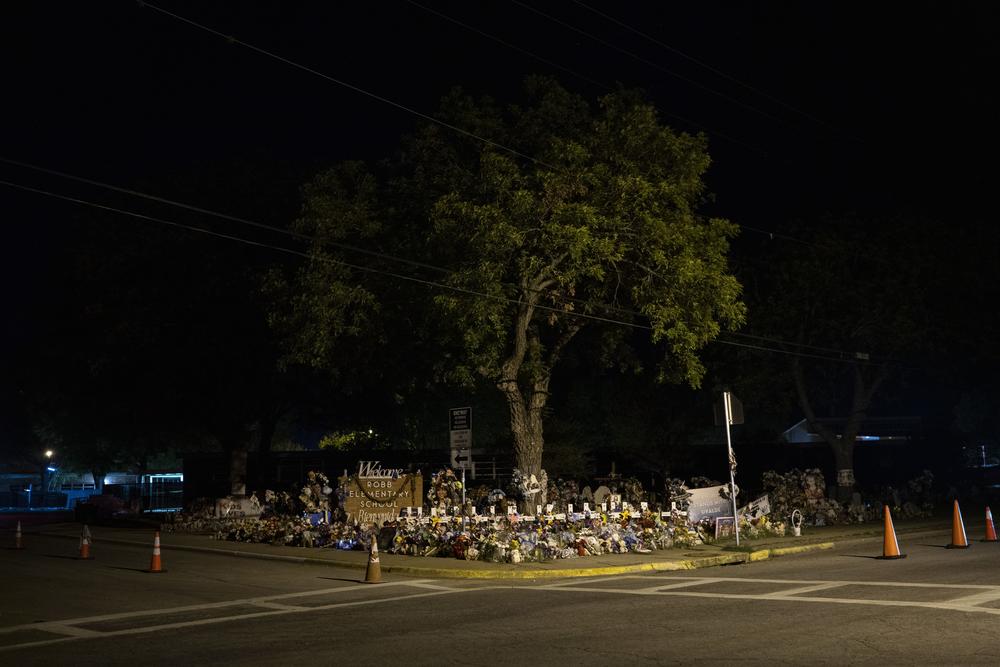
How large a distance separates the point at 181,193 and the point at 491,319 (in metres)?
17.1

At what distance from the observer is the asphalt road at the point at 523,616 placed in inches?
376

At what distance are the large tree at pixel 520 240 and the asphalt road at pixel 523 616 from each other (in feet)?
25.7

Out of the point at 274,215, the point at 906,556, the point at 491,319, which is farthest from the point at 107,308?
the point at 906,556

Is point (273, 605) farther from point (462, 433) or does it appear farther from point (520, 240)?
point (520, 240)

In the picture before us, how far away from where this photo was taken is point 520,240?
2269cm

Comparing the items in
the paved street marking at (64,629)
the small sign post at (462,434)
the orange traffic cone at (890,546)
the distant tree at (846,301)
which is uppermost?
the distant tree at (846,301)

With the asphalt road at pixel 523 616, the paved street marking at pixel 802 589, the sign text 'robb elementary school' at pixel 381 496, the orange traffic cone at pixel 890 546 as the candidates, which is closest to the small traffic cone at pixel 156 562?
the asphalt road at pixel 523 616

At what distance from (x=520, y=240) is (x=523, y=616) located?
467 inches

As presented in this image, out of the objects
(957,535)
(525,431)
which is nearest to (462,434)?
(525,431)

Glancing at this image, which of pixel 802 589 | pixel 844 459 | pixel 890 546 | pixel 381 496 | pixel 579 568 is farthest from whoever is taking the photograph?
pixel 844 459

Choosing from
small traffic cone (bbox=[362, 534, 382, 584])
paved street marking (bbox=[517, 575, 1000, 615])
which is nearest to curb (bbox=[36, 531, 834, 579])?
paved street marking (bbox=[517, 575, 1000, 615])

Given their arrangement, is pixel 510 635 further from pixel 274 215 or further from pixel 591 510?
pixel 274 215

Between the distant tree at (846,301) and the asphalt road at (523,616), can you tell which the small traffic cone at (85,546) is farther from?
the distant tree at (846,301)

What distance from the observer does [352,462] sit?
144 feet
